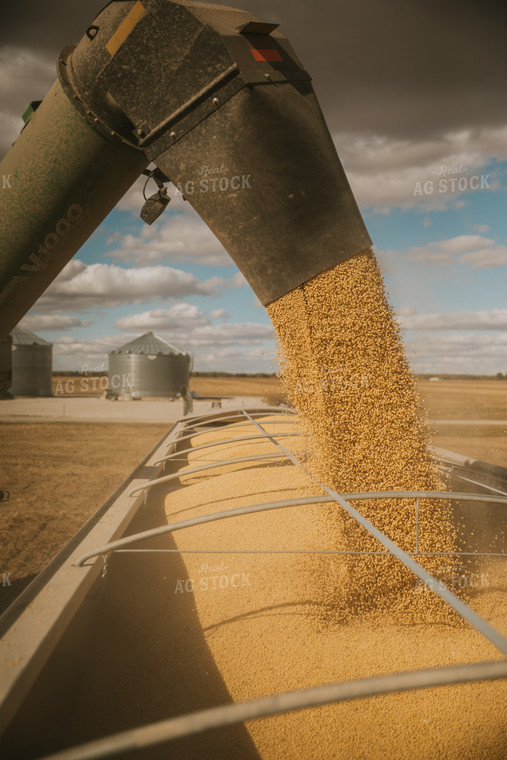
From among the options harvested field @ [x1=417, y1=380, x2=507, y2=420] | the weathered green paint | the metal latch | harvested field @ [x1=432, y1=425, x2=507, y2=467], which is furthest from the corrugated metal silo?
harvested field @ [x1=417, y1=380, x2=507, y2=420]

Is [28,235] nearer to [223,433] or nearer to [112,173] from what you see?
[112,173]

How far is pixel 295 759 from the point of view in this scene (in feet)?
5.88

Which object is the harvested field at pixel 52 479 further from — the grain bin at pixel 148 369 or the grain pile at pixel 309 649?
the grain bin at pixel 148 369

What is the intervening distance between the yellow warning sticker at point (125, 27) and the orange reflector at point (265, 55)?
424mm

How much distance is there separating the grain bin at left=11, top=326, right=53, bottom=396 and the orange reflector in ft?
80.5

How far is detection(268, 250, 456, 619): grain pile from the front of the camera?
7.36 feet

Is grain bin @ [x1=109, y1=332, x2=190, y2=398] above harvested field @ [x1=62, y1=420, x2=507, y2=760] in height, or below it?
above

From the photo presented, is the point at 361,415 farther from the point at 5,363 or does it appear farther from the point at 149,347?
the point at 149,347

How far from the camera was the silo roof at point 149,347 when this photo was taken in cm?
2441

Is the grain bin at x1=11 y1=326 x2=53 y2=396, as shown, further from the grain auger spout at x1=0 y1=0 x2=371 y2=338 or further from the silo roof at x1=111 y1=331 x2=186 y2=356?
the grain auger spout at x1=0 y1=0 x2=371 y2=338

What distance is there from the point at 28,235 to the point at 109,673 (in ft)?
6.12

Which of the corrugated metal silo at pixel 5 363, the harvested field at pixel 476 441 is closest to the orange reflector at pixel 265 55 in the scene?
the corrugated metal silo at pixel 5 363

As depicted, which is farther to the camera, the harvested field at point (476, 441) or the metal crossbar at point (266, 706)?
the harvested field at point (476, 441)

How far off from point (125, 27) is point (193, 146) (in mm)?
485
